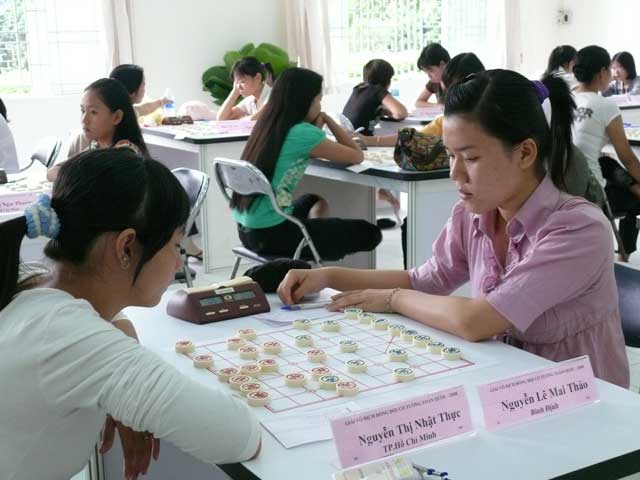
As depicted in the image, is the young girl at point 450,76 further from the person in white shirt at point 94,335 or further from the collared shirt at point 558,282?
the person in white shirt at point 94,335

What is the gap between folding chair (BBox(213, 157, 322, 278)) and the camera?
144 inches

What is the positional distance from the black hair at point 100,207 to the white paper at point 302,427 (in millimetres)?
319

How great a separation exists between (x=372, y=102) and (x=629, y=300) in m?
4.38

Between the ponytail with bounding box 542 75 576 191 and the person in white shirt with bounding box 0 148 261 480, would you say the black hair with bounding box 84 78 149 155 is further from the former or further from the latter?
the person in white shirt with bounding box 0 148 261 480

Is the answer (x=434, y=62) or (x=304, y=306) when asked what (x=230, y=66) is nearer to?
(x=434, y=62)

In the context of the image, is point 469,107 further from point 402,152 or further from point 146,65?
point 146,65

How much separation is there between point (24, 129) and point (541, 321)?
6.20 meters

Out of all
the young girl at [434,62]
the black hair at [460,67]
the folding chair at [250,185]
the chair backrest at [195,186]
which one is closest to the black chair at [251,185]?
the folding chair at [250,185]

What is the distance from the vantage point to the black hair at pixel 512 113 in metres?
1.68

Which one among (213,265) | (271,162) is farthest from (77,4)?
(271,162)

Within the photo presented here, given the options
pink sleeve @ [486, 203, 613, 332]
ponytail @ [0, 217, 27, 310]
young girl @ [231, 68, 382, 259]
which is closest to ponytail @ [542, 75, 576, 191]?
pink sleeve @ [486, 203, 613, 332]

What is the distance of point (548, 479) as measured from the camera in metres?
1.13

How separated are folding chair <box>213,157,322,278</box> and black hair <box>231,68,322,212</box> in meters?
0.08

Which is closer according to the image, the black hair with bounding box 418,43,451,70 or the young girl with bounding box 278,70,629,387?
the young girl with bounding box 278,70,629,387
